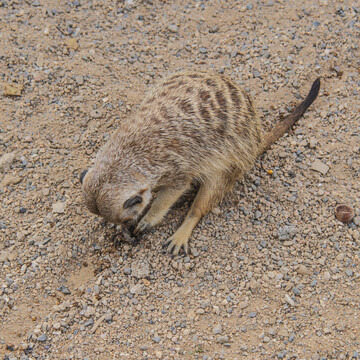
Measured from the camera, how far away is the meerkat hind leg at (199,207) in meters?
3.25

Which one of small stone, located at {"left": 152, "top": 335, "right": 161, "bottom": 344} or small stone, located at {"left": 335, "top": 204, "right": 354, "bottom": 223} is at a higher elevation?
small stone, located at {"left": 335, "top": 204, "right": 354, "bottom": 223}

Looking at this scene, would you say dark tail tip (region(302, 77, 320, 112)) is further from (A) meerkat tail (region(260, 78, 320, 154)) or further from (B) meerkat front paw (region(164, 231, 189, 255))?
(B) meerkat front paw (region(164, 231, 189, 255))

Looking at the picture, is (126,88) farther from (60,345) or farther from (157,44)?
(60,345)

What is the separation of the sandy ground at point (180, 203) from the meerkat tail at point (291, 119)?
77 millimetres

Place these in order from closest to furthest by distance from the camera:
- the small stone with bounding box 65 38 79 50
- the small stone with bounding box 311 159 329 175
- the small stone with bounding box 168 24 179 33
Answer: the small stone with bounding box 311 159 329 175 < the small stone with bounding box 65 38 79 50 < the small stone with bounding box 168 24 179 33

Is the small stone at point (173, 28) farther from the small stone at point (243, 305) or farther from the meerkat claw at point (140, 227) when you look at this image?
the small stone at point (243, 305)

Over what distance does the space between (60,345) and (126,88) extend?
2103 mm

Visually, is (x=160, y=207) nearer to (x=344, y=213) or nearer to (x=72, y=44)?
(x=344, y=213)

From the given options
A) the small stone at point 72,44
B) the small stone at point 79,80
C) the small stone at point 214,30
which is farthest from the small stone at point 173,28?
the small stone at point 79,80

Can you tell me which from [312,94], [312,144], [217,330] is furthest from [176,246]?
[312,94]

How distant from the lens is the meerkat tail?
12.0 feet

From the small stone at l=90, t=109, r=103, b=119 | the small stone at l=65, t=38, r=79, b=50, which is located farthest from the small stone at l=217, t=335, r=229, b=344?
the small stone at l=65, t=38, r=79, b=50

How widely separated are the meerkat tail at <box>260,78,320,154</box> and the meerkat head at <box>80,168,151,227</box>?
116 cm

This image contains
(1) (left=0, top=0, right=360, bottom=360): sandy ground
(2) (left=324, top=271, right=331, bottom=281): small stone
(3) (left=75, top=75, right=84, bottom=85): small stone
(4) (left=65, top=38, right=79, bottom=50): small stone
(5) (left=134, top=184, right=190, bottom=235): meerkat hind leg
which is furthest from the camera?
(4) (left=65, top=38, right=79, bottom=50): small stone
